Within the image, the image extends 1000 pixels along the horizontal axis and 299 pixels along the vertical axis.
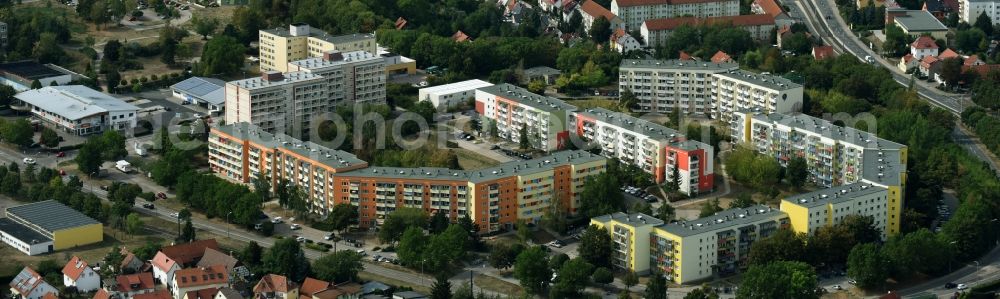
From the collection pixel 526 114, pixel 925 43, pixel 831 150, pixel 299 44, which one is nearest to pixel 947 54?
pixel 925 43

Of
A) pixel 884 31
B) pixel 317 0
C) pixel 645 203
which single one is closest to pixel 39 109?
pixel 317 0

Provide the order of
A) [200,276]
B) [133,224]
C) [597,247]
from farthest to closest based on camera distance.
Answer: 1. [133,224]
2. [597,247]
3. [200,276]

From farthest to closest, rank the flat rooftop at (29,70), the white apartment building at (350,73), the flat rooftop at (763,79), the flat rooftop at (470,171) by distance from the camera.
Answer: the flat rooftop at (29,70) → the white apartment building at (350,73) → the flat rooftop at (763,79) → the flat rooftop at (470,171)

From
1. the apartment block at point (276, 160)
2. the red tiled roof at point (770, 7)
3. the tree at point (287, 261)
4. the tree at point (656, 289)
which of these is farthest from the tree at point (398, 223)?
the red tiled roof at point (770, 7)

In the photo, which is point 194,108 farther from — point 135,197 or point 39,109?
point 135,197

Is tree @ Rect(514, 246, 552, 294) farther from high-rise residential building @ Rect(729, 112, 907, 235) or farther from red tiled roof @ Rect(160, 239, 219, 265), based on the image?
high-rise residential building @ Rect(729, 112, 907, 235)

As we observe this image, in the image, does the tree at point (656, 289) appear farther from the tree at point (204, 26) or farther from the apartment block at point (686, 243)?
the tree at point (204, 26)

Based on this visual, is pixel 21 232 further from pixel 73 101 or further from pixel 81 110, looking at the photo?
pixel 73 101
